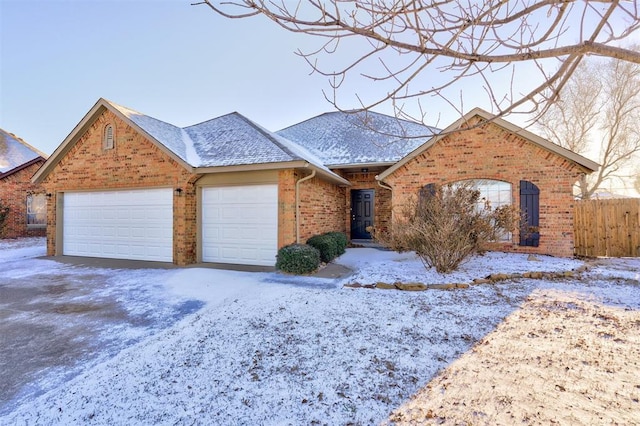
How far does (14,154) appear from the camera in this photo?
18.6 meters

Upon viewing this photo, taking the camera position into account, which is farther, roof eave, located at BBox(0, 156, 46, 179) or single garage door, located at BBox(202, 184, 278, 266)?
roof eave, located at BBox(0, 156, 46, 179)

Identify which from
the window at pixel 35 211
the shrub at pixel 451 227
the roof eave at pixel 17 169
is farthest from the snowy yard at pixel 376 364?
the window at pixel 35 211

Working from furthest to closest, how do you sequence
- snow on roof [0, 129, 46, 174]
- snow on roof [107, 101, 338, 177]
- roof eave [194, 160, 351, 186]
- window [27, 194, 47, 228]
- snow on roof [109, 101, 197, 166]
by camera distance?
snow on roof [0, 129, 46, 174]
window [27, 194, 47, 228]
snow on roof [109, 101, 197, 166]
snow on roof [107, 101, 338, 177]
roof eave [194, 160, 351, 186]

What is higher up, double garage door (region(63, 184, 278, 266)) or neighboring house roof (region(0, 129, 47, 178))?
neighboring house roof (region(0, 129, 47, 178))

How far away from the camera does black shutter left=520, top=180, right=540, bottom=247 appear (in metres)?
8.98

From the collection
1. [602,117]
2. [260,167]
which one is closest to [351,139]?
[260,167]

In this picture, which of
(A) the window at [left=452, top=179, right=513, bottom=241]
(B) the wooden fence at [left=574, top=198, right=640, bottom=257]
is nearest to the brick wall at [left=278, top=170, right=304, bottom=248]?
(A) the window at [left=452, top=179, right=513, bottom=241]

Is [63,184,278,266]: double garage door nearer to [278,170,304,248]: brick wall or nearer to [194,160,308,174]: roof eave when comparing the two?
[278,170,304,248]: brick wall

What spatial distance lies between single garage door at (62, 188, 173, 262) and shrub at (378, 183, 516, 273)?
24.1ft

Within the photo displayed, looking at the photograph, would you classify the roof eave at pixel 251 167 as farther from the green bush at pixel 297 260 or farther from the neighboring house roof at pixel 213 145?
the green bush at pixel 297 260

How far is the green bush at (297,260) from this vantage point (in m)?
7.37

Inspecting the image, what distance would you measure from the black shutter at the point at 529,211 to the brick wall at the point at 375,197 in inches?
180

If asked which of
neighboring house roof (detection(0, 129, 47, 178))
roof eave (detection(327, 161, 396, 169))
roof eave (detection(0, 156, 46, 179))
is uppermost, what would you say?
neighboring house roof (detection(0, 129, 47, 178))

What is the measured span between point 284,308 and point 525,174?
337 inches
